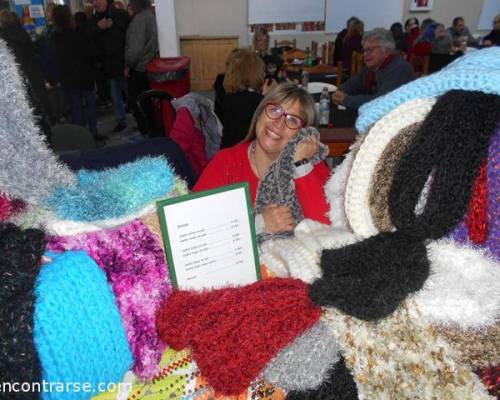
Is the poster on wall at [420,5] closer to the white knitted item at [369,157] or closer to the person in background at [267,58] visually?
the person in background at [267,58]

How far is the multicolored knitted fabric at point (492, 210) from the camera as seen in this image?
49 cm

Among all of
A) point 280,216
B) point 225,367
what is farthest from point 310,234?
point 280,216

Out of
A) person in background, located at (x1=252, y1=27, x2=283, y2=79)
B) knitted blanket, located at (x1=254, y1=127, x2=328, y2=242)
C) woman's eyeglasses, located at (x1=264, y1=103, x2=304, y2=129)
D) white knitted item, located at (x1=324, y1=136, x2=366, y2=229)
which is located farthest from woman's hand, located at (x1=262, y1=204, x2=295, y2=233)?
person in background, located at (x1=252, y1=27, x2=283, y2=79)

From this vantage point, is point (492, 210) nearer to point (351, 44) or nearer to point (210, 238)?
point (210, 238)

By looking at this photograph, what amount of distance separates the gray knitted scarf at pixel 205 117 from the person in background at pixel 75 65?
7.31 ft

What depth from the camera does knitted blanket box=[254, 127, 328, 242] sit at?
3.67ft

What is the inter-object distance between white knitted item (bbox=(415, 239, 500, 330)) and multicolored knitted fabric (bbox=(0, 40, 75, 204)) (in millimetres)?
596

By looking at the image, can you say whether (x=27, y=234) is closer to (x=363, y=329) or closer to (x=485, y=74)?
(x=363, y=329)

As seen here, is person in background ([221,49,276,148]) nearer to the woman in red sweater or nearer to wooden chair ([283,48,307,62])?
the woman in red sweater

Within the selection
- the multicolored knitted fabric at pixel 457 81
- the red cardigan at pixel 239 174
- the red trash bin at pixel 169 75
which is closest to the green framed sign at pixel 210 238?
the multicolored knitted fabric at pixel 457 81

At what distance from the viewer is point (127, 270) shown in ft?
1.81

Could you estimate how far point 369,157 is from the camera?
22.2 inches

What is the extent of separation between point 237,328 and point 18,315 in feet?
0.90

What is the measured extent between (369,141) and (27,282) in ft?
1.66
